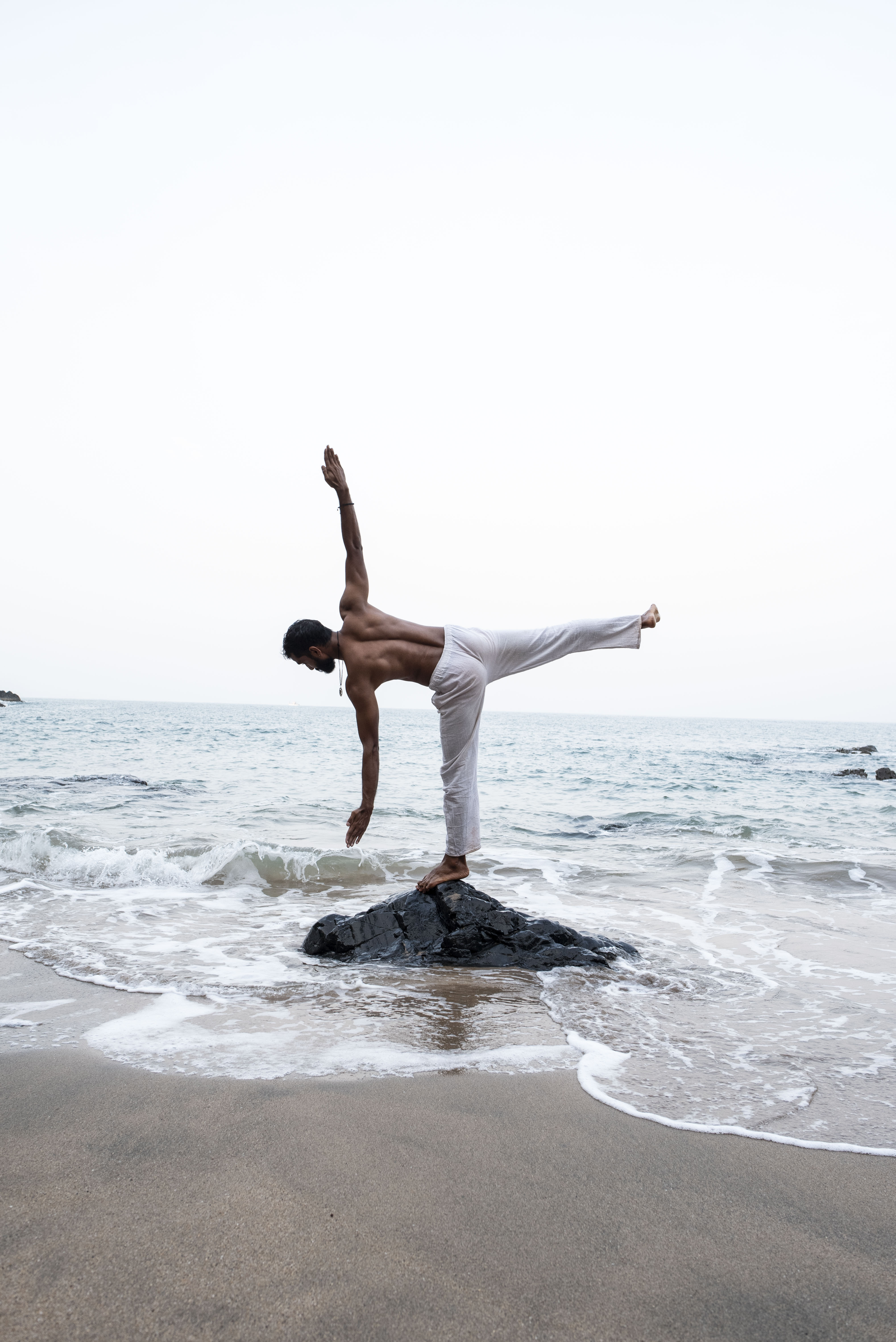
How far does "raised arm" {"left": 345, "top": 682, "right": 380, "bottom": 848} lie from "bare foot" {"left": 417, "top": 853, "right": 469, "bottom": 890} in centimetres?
77

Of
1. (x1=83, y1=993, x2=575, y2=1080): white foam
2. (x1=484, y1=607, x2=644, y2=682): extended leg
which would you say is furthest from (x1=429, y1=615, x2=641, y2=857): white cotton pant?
(x1=83, y1=993, x2=575, y2=1080): white foam

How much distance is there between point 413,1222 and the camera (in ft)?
6.75

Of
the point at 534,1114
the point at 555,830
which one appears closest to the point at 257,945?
the point at 534,1114

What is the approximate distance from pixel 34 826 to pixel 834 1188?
10389mm

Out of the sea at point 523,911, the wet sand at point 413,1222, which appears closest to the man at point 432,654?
the sea at point 523,911

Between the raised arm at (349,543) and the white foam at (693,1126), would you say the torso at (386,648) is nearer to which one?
the raised arm at (349,543)

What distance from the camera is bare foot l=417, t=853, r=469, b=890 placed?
5.45 metres

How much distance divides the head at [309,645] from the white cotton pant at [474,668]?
2.21ft

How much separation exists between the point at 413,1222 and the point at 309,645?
324cm

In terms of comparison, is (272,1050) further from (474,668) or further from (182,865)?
(182,865)

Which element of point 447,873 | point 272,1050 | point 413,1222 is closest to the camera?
point 413,1222

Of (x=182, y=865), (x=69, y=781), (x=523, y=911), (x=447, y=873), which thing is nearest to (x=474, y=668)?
(x=447, y=873)

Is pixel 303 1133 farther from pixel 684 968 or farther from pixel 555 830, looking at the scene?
pixel 555 830

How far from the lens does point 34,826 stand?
1041 centimetres
